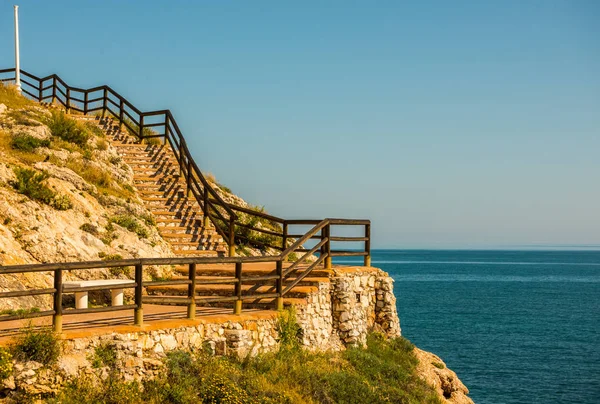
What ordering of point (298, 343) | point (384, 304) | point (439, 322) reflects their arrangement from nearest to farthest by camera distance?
point (298, 343) → point (384, 304) → point (439, 322)

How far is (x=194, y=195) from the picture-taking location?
77.6 ft

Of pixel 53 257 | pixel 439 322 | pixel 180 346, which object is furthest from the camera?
pixel 439 322

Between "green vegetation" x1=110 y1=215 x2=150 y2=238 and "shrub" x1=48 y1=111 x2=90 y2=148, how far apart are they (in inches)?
198

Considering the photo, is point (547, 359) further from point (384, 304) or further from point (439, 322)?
point (384, 304)

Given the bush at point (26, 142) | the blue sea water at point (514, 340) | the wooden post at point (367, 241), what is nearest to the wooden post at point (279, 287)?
the wooden post at point (367, 241)

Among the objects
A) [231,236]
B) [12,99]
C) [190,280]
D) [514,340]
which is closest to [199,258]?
[190,280]

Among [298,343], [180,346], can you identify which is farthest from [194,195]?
[180,346]

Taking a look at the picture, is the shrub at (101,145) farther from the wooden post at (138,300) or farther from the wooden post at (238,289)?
the wooden post at (138,300)

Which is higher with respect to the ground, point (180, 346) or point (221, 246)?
point (221, 246)

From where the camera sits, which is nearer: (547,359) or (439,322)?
(547,359)

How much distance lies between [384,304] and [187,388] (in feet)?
28.8

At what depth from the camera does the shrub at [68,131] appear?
76.4ft

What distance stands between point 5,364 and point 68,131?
14855mm

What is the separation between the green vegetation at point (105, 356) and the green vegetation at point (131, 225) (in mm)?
8456
